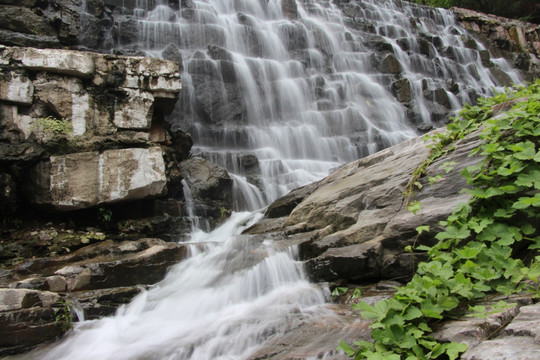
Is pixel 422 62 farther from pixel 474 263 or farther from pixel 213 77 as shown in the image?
pixel 474 263

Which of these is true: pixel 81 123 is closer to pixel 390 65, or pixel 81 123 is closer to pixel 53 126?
pixel 53 126

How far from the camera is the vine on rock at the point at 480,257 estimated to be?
235cm

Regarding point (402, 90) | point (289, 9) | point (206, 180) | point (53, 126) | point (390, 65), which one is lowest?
point (206, 180)

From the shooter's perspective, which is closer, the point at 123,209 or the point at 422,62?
the point at 123,209

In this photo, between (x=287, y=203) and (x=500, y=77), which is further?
(x=500, y=77)

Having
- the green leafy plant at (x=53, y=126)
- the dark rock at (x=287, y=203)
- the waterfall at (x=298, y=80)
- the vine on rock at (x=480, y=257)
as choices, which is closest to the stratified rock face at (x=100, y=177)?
the green leafy plant at (x=53, y=126)

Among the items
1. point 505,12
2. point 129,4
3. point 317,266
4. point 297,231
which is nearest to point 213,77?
point 129,4

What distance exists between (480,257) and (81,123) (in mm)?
6556

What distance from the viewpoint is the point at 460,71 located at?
1814 centimetres

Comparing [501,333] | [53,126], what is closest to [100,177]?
[53,126]

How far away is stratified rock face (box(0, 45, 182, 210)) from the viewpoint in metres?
6.36

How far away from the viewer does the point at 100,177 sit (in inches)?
263

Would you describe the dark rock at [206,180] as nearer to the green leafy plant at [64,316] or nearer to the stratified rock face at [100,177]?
the stratified rock face at [100,177]

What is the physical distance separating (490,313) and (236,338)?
2.32 meters
